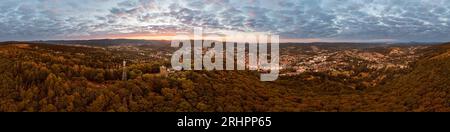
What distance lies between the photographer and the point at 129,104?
31.0 metres

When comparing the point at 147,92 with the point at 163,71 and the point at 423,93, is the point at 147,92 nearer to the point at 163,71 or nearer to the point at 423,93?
the point at 163,71

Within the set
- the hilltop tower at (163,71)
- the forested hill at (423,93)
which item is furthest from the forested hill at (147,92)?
the hilltop tower at (163,71)

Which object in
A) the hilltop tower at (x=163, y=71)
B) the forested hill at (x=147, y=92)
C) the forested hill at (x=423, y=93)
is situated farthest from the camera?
the hilltop tower at (x=163, y=71)

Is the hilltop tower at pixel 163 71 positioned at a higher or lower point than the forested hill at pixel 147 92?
higher

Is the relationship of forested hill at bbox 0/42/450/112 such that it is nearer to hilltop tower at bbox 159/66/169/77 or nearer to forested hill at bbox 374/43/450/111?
forested hill at bbox 374/43/450/111

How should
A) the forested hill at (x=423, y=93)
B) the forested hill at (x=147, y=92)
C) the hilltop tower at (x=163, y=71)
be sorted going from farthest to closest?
the hilltop tower at (x=163, y=71) → the forested hill at (x=423, y=93) → the forested hill at (x=147, y=92)

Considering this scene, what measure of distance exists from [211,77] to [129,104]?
15.3 metres

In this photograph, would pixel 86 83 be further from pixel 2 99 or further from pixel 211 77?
pixel 211 77

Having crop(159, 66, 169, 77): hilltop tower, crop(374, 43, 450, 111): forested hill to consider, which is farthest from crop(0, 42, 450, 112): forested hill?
crop(159, 66, 169, 77): hilltop tower

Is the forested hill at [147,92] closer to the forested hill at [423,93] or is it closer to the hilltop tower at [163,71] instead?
the forested hill at [423,93]

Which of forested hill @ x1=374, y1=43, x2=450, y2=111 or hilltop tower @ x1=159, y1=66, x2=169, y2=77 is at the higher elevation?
hilltop tower @ x1=159, y1=66, x2=169, y2=77

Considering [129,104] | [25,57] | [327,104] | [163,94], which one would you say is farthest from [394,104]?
[25,57]

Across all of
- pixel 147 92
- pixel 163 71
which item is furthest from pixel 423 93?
pixel 147 92
